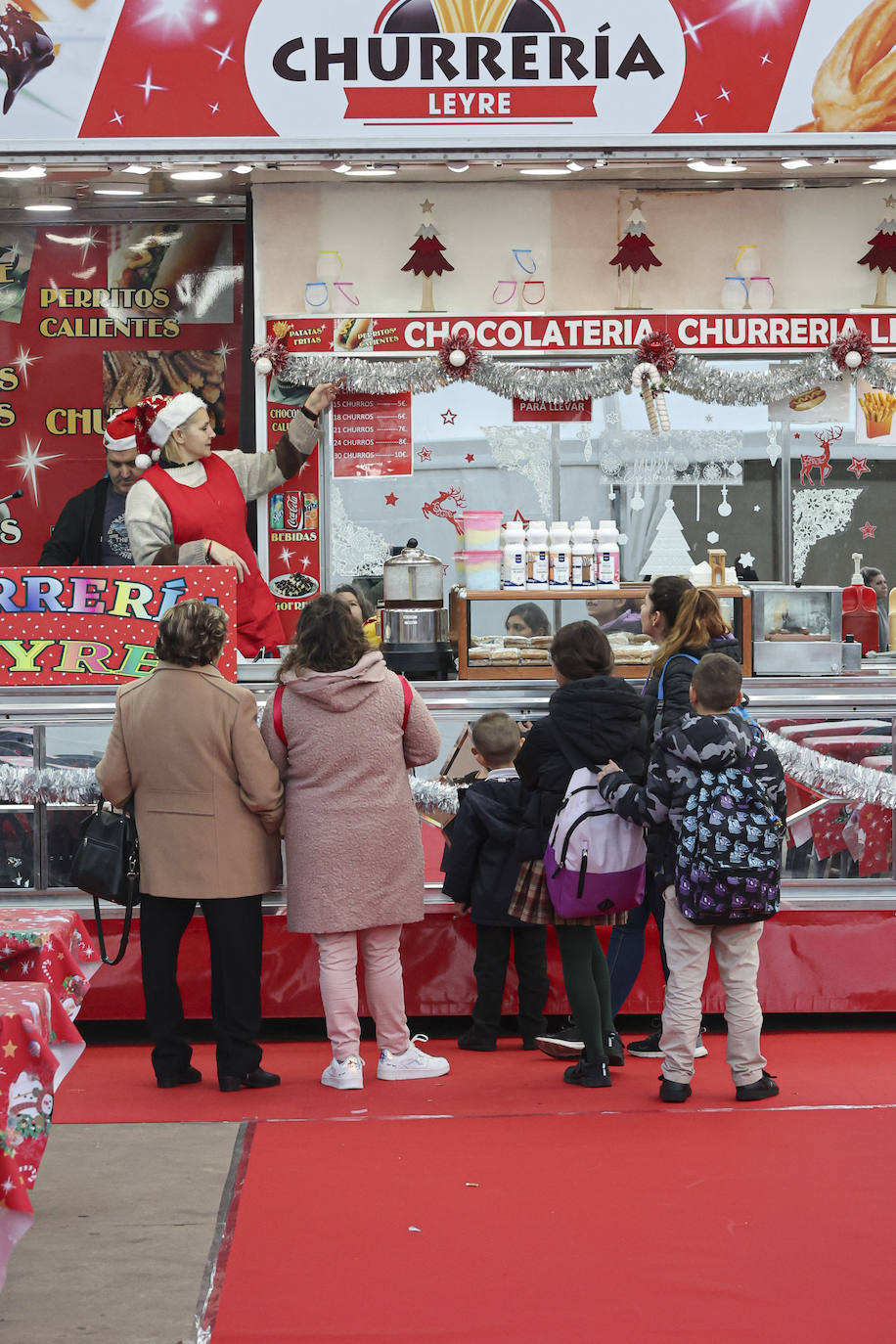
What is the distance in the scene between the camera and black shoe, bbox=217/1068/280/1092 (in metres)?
5.06

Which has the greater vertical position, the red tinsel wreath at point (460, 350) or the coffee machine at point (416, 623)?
the red tinsel wreath at point (460, 350)

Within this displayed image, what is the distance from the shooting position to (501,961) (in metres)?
5.53

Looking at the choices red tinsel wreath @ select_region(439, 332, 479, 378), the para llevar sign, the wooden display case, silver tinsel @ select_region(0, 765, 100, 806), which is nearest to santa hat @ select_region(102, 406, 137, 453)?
red tinsel wreath @ select_region(439, 332, 479, 378)

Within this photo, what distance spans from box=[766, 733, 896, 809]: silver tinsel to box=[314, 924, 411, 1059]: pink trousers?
1.73m

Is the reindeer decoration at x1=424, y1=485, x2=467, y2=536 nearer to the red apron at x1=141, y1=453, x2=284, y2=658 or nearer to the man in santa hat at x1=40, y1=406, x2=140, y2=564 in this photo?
the red apron at x1=141, y1=453, x2=284, y2=658

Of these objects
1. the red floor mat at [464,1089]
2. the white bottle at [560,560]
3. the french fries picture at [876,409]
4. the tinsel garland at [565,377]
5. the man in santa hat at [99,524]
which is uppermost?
the tinsel garland at [565,377]

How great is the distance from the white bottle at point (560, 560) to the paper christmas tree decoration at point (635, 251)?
90.8 inches

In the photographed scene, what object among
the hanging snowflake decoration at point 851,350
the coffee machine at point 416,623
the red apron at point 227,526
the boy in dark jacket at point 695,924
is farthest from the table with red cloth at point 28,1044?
the hanging snowflake decoration at point 851,350

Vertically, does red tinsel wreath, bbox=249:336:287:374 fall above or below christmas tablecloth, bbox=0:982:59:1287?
above

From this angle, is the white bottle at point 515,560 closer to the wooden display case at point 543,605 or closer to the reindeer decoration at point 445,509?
the wooden display case at point 543,605

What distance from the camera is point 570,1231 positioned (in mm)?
3791

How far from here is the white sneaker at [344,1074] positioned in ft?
16.6

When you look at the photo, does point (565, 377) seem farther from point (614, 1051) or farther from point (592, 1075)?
point (592, 1075)

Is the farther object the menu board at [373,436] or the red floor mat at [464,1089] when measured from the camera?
the menu board at [373,436]
